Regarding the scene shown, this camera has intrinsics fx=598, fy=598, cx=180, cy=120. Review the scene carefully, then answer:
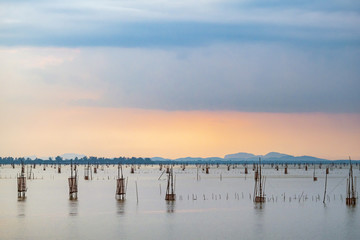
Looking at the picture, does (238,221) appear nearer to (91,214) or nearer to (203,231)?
(203,231)

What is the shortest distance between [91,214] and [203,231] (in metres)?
→ 9.64

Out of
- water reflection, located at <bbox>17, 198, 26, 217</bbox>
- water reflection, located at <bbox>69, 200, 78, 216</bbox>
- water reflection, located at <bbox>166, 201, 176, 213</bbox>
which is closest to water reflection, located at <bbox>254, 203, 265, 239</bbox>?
water reflection, located at <bbox>166, 201, 176, 213</bbox>

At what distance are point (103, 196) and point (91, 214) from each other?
1459 cm

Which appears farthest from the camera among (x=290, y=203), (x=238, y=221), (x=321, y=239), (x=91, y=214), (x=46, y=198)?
(x=46, y=198)

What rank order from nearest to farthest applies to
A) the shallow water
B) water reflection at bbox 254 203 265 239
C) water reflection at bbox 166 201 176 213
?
1. the shallow water
2. water reflection at bbox 254 203 265 239
3. water reflection at bbox 166 201 176 213

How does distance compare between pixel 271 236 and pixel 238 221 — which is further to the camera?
pixel 238 221

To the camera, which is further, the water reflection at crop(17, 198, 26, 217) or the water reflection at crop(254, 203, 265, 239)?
the water reflection at crop(17, 198, 26, 217)

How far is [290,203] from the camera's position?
144ft

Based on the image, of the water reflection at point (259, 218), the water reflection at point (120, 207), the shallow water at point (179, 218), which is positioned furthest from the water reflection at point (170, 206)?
the water reflection at point (259, 218)

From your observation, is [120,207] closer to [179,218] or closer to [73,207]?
[73,207]

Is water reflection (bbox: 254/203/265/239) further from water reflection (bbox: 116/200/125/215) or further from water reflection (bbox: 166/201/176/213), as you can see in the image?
water reflection (bbox: 116/200/125/215)

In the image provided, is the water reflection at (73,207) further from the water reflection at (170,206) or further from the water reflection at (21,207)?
the water reflection at (170,206)

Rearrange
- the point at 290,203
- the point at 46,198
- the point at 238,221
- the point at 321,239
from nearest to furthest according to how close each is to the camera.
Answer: the point at 321,239 < the point at 238,221 < the point at 290,203 < the point at 46,198

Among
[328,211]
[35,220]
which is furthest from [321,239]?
[35,220]
